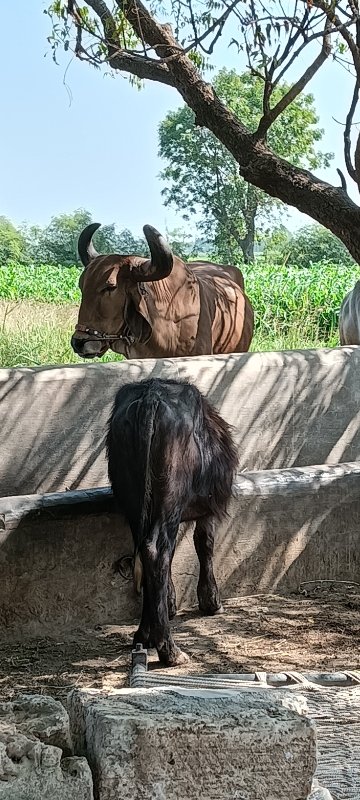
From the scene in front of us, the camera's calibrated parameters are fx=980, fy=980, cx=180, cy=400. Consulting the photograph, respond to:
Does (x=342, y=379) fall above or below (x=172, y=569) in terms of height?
above

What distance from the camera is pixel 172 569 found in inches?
234

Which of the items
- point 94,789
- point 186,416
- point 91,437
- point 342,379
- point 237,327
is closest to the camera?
point 94,789

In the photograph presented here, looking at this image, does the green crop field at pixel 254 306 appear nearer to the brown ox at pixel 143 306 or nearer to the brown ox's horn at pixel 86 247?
the brown ox's horn at pixel 86 247

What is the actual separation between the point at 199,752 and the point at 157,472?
2755mm

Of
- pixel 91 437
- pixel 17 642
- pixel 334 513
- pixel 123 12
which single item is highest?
pixel 123 12

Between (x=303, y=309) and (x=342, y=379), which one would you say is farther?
(x=303, y=309)

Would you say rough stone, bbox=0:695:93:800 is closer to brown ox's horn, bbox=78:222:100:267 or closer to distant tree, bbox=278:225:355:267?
brown ox's horn, bbox=78:222:100:267

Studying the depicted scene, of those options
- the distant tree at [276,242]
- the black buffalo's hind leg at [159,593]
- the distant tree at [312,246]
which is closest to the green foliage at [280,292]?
the black buffalo's hind leg at [159,593]

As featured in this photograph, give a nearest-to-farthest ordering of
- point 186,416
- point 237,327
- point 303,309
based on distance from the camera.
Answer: point 186,416 → point 237,327 → point 303,309

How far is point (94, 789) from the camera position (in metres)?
2.29

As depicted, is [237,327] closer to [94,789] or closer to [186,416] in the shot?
[186,416]

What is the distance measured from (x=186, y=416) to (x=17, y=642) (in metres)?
1.60

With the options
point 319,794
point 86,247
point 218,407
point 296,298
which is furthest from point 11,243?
point 319,794

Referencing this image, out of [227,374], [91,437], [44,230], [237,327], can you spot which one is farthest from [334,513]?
[44,230]
